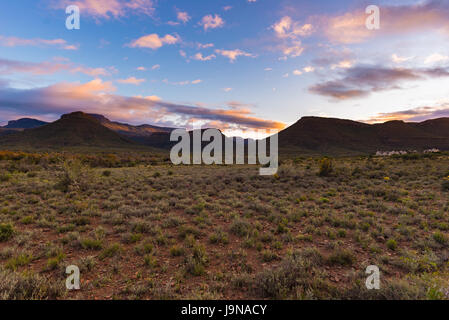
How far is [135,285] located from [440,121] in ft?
594

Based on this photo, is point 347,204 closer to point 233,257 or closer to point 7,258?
point 233,257

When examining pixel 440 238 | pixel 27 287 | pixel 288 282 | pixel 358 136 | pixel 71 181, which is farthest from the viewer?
pixel 358 136

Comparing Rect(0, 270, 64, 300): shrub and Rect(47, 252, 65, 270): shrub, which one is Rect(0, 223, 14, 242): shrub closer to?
Rect(47, 252, 65, 270): shrub

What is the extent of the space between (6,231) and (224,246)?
6.85 meters

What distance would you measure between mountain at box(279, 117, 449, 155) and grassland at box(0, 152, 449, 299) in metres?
86.3

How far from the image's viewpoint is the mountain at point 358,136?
9150 centimetres

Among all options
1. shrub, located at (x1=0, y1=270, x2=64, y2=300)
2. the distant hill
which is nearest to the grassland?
shrub, located at (x1=0, y1=270, x2=64, y2=300)

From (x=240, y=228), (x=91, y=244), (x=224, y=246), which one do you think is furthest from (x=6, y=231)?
(x=240, y=228)

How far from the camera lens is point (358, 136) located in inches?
4213

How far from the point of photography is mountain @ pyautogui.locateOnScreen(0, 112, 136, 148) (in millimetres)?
88500

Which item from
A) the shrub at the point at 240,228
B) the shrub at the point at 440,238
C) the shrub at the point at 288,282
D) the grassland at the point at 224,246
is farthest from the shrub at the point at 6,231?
the shrub at the point at 440,238

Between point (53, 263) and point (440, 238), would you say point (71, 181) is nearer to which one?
point (53, 263)

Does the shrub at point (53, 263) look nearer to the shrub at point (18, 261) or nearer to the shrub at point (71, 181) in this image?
the shrub at point (18, 261)

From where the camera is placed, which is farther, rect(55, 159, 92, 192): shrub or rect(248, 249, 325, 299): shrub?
rect(55, 159, 92, 192): shrub
